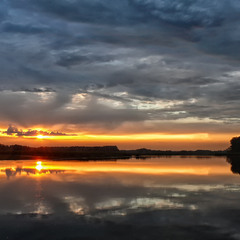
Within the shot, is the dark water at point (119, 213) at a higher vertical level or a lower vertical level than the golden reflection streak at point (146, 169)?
lower

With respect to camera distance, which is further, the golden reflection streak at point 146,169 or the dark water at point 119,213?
the golden reflection streak at point 146,169

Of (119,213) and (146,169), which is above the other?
(146,169)

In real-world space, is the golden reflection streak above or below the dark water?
above

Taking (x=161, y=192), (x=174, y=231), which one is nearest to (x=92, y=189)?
(x=161, y=192)

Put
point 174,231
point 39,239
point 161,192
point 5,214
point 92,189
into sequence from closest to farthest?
point 39,239 → point 174,231 → point 5,214 → point 161,192 → point 92,189

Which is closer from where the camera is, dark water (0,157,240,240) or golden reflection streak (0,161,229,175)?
dark water (0,157,240,240)

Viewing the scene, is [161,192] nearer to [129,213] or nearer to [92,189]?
[92,189]

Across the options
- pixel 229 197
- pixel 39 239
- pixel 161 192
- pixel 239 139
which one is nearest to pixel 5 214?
pixel 39 239

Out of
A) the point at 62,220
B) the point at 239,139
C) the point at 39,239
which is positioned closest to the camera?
the point at 39,239

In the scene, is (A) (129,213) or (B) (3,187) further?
(B) (3,187)

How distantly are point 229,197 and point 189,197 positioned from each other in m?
3.26

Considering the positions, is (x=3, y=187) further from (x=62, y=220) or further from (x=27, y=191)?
(x=62, y=220)

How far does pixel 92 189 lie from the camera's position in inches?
1158

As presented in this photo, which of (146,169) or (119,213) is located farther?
(146,169)
